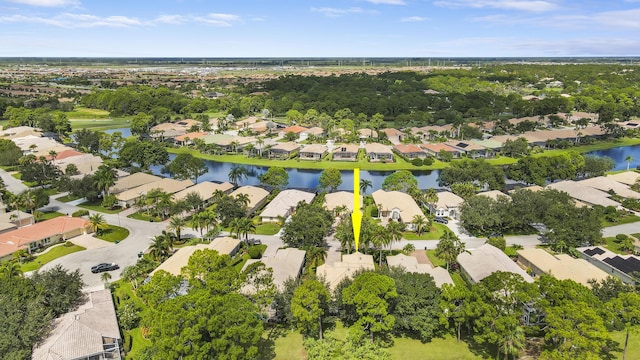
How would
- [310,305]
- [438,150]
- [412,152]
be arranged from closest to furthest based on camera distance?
[310,305]
[412,152]
[438,150]

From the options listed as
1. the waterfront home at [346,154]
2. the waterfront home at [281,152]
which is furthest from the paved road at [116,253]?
the waterfront home at [346,154]

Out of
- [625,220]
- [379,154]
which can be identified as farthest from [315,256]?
[379,154]

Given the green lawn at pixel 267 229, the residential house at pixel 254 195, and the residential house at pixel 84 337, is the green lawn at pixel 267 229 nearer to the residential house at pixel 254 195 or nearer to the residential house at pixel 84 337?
the residential house at pixel 254 195

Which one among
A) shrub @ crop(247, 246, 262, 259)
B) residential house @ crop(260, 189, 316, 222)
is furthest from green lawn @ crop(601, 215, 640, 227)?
shrub @ crop(247, 246, 262, 259)

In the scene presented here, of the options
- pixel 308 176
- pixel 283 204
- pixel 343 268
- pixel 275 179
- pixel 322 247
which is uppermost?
pixel 275 179

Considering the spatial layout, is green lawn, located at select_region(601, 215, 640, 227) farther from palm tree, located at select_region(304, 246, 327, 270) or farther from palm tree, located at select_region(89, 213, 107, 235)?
palm tree, located at select_region(89, 213, 107, 235)

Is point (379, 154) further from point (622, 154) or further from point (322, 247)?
point (622, 154)
